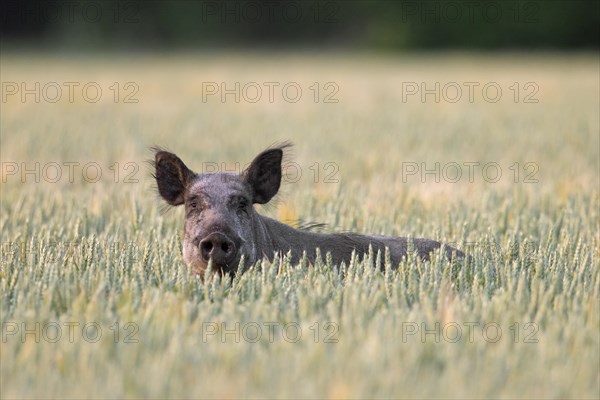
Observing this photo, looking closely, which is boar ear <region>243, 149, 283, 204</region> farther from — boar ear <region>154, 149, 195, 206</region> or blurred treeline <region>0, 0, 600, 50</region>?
blurred treeline <region>0, 0, 600, 50</region>

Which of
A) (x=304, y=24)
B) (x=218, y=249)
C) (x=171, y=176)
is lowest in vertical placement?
(x=218, y=249)

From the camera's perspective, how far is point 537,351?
521 cm

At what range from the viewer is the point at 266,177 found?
768 cm

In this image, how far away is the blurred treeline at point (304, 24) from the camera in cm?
5459

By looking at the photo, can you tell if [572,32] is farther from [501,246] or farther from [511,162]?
[501,246]

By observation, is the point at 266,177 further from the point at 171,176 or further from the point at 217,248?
the point at 217,248

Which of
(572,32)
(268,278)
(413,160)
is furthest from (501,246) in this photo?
(572,32)

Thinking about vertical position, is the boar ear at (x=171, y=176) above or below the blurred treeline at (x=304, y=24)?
below

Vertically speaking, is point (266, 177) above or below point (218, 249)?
above

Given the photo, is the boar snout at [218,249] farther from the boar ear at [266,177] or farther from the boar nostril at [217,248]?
the boar ear at [266,177]

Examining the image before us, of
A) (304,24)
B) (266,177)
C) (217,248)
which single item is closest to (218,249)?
(217,248)

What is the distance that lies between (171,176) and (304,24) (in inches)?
2453

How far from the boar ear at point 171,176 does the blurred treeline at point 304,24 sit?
48353 mm

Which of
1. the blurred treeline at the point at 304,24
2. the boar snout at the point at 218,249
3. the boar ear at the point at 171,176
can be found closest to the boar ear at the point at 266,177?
the boar ear at the point at 171,176
